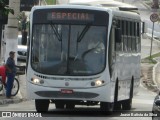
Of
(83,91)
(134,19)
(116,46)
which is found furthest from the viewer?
(134,19)

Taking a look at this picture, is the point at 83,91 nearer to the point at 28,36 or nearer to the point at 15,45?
the point at 28,36

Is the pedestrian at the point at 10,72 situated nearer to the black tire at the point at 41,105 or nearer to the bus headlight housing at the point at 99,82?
the black tire at the point at 41,105

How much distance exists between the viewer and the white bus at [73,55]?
20.1 meters

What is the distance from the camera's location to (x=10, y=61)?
25.7 m

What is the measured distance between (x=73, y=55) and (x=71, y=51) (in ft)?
0.41

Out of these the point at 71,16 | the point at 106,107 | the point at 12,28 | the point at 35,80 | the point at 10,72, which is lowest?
the point at 10,72

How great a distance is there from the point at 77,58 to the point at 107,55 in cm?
84

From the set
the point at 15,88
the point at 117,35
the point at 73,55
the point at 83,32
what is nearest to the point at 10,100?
the point at 15,88

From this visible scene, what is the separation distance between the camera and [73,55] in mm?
20406

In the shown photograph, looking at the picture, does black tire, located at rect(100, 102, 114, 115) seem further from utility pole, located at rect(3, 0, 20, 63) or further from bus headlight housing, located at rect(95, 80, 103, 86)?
utility pole, located at rect(3, 0, 20, 63)

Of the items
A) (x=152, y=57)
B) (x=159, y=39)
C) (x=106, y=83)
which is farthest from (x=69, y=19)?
(x=159, y=39)

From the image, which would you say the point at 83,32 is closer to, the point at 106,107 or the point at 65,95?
the point at 65,95

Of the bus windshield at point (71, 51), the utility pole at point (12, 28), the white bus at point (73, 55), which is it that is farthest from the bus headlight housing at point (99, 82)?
the utility pole at point (12, 28)

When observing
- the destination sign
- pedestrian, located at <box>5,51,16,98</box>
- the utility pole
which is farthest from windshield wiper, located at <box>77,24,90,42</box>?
the utility pole
